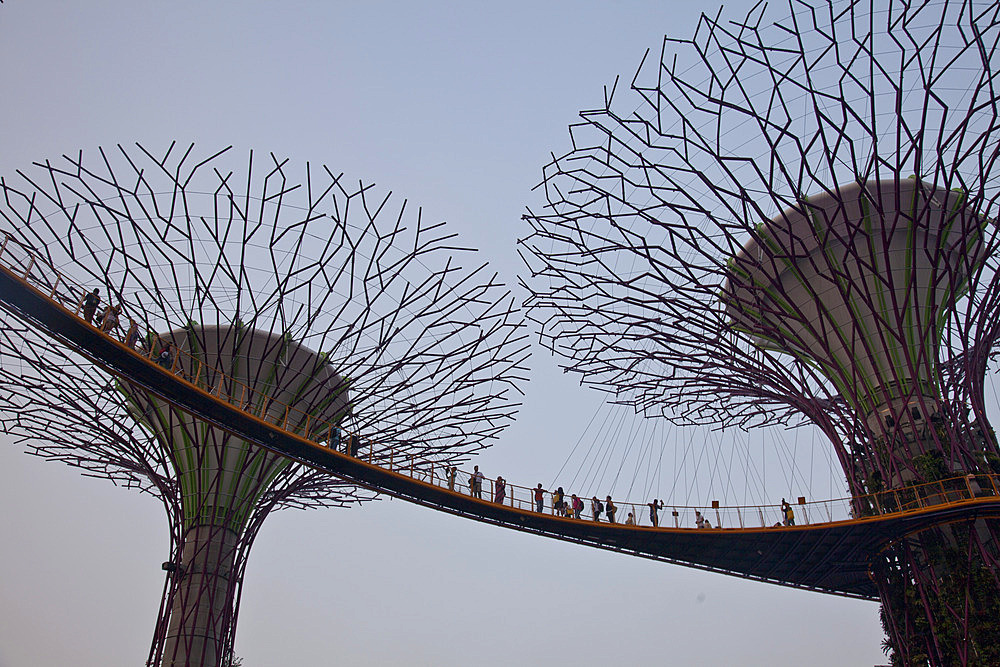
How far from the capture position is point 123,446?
90.8 ft

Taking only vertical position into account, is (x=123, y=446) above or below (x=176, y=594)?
above

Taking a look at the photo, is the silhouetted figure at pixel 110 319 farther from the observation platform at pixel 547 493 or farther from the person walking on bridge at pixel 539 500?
the person walking on bridge at pixel 539 500

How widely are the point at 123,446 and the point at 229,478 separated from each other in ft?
13.2

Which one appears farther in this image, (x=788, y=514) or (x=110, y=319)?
(x=788, y=514)

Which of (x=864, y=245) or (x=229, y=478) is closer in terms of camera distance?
(x=864, y=245)

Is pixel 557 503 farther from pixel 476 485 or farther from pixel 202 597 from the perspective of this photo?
pixel 202 597

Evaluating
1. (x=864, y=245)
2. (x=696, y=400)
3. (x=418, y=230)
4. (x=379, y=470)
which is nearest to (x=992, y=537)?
(x=864, y=245)

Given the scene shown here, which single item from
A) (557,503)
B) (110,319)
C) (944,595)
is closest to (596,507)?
(557,503)

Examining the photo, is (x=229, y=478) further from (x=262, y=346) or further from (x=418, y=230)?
(x=418, y=230)

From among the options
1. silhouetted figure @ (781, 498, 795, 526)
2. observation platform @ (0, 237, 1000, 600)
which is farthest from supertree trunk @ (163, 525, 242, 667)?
silhouetted figure @ (781, 498, 795, 526)

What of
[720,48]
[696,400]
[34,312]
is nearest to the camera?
[34,312]

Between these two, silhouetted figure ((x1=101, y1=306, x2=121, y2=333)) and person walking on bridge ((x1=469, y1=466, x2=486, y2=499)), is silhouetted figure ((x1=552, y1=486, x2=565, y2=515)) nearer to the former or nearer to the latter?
person walking on bridge ((x1=469, y1=466, x2=486, y2=499))

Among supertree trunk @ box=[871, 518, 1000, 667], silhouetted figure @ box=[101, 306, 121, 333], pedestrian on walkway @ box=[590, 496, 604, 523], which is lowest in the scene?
supertree trunk @ box=[871, 518, 1000, 667]

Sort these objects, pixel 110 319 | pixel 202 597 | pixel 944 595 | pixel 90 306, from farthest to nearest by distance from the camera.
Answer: pixel 202 597
pixel 944 595
pixel 110 319
pixel 90 306
